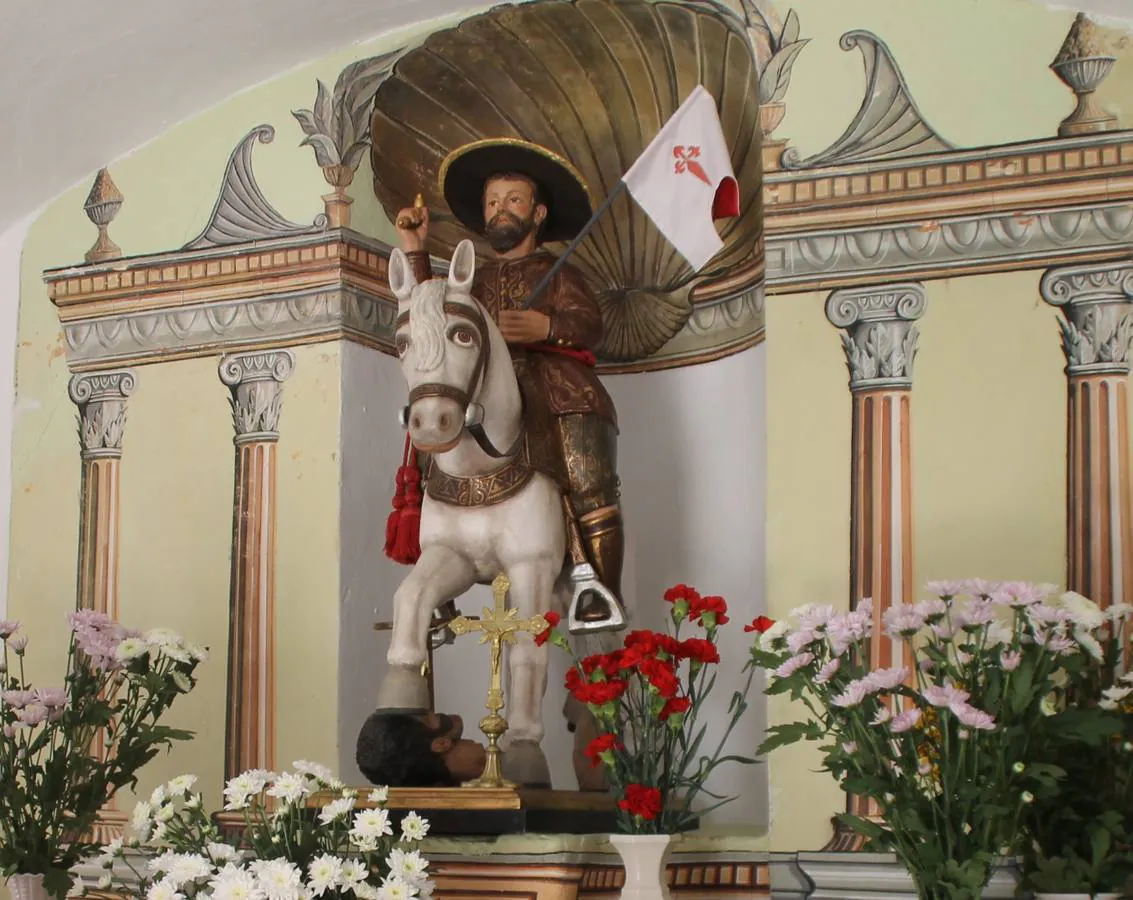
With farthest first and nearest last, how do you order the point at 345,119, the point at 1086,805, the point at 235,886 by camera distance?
the point at 345,119, the point at 1086,805, the point at 235,886

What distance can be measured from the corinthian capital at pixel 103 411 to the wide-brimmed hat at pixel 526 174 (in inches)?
45.0

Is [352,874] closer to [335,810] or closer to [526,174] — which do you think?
[335,810]

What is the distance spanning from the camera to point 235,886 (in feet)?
10.6

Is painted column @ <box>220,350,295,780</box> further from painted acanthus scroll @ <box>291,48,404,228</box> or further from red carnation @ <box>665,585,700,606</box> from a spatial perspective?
red carnation @ <box>665,585,700,606</box>

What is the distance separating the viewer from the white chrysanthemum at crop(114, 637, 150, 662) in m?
4.43

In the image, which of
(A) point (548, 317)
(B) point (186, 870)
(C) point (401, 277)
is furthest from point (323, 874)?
(A) point (548, 317)

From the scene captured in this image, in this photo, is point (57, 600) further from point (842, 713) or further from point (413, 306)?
point (842, 713)

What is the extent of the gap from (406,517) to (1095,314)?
1778mm

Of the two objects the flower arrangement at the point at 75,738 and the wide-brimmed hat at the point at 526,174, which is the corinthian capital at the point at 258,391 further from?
the flower arrangement at the point at 75,738

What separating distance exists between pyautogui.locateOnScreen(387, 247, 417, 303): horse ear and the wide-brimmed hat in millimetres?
698

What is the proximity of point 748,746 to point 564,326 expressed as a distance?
49.5 inches

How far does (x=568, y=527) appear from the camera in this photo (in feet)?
15.3

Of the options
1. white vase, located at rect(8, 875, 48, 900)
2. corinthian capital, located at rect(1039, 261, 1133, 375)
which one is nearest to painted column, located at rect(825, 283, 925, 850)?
corinthian capital, located at rect(1039, 261, 1133, 375)

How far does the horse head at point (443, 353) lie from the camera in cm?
422
